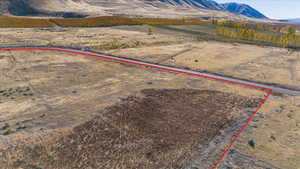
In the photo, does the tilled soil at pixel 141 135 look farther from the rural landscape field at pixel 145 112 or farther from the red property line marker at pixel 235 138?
the red property line marker at pixel 235 138

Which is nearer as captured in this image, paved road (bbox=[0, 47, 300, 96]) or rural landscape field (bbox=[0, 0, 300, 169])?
rural landscape field (bbox=[0, 0, 300, 169])

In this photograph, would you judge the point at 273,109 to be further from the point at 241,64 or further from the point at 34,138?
the point at 34,138

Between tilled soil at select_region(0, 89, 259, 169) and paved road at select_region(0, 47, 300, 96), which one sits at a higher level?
paved road at select_region(0, 47, 300, 96)

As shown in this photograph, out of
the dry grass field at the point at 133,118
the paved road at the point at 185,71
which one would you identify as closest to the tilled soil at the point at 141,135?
the dry grass field at the point at 133,118

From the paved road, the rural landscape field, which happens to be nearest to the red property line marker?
the rural landscape field

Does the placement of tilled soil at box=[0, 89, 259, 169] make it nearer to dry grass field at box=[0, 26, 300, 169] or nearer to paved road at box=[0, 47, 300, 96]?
dry grass field at box=[0, 26, 300, 169]

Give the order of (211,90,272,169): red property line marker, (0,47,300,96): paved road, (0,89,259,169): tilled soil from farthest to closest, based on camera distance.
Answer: (0,47,300,96): paved road → (211,90,272,169): red property line marker → (0,89,259,169): tilled soil

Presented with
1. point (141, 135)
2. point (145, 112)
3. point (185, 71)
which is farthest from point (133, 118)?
point (185, 71)

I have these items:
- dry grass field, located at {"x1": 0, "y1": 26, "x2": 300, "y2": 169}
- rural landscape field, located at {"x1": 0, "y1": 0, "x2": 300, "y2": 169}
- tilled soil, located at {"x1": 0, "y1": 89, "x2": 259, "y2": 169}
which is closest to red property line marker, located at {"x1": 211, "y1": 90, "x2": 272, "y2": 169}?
rural landscape field, located at {"x1": 0, "y1": 0, "x2": 300, "y2": 169}

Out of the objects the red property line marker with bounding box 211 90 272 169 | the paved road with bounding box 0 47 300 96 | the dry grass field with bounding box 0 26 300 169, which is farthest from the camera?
the paved road with bounding box 0 47 300 96

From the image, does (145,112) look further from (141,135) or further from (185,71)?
(185,71)
